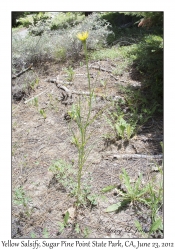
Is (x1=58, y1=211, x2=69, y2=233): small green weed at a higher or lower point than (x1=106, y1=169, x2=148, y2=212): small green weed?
lower

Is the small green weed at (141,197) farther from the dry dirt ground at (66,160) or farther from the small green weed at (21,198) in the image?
the small green weed at (21,198)

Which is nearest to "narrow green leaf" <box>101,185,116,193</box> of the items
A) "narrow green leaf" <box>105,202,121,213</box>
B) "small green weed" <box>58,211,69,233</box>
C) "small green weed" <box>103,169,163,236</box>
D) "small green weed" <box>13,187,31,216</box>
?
"small green weed" <box>103,169,163,236</box>

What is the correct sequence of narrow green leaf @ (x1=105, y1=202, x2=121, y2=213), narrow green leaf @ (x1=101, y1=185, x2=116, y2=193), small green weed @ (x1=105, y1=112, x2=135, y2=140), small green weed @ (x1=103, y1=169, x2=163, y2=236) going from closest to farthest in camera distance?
small green weed @ (x1=103, y1=169, x2=163, y2=236), narrow green leaf @ (x1=105, y1=202, x2=121, y2=213), narrow green leaf @ (x1=101, y1=185, x2=116, y2=193), small green weed @ (x1=105, y1=112, x2=135, y2=140)

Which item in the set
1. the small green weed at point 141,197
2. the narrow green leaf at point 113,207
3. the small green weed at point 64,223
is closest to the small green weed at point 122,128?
the small green weed at point 141,197

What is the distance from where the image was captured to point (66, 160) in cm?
267

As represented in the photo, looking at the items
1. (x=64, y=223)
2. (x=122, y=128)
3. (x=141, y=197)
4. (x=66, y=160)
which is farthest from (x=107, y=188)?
(x=122, y=128)

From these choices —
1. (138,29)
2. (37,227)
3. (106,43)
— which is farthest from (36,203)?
(138,29)

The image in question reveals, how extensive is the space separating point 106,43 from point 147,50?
52.8 inches

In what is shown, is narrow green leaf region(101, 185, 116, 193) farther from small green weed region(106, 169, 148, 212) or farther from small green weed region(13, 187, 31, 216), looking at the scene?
small green weed region(13, 187, 31, 216)

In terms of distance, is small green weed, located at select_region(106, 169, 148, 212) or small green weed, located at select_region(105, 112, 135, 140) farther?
small green weed, located at select_region(105, 112, 135, 140)

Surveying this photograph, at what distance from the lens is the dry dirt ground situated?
2.00 m

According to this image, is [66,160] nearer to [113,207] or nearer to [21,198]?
[21,198]

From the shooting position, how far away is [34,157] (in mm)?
2809

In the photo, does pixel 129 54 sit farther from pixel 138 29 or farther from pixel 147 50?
pixel 138 29
